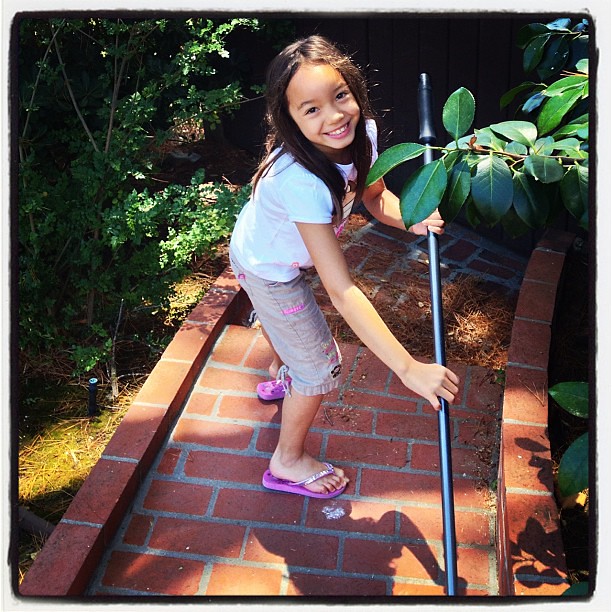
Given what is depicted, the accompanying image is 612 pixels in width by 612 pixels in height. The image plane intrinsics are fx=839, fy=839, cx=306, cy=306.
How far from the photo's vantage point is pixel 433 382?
6.29 ft

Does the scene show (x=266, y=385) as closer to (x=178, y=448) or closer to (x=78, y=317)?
(x=178, y=448)

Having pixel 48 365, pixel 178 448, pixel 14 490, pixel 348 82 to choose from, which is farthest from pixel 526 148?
pixel 48 365

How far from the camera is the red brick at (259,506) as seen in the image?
2.50 m

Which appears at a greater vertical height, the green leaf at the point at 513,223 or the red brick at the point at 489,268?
the green leaf at the point at 513,223

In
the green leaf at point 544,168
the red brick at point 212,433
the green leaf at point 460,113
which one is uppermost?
the green leaf at point 460,113

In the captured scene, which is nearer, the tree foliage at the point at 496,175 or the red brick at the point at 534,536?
the tree foliage at the point at 496,175

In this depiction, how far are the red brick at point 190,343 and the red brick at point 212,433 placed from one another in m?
0.23

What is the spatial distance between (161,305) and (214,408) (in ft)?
2.07

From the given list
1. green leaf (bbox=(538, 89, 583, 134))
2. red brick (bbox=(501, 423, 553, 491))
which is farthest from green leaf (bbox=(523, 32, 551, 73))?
red brick (bbox=(501, 423, 553, 491))

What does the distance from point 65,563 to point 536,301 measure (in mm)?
1807

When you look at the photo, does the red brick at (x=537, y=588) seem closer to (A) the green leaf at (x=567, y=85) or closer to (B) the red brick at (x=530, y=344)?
(B) the red brick at (x=530, y=344)

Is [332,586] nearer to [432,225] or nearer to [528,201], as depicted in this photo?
[432,225]

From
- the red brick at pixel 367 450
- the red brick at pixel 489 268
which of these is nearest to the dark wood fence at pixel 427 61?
the red brick at pixel 489 268

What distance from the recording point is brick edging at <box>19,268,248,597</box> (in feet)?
7.16
